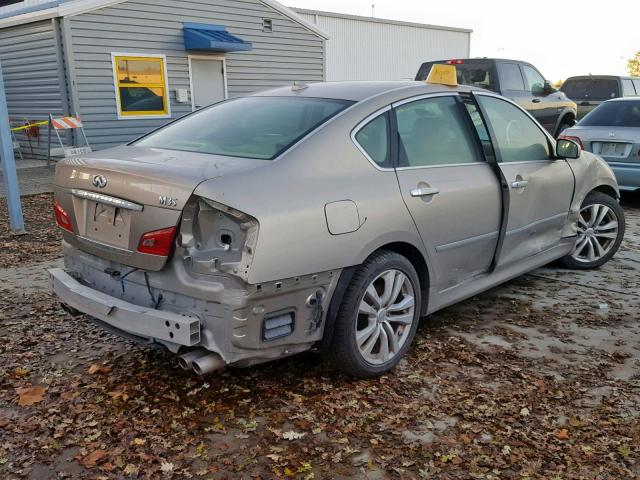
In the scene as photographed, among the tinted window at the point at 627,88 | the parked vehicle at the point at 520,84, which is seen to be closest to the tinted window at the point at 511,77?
the parked vehicle at the point at 520,84

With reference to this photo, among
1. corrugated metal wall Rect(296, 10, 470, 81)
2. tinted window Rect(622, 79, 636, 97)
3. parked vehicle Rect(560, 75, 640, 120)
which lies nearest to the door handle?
parked vehicle Rect(560, 75, 640, 120)

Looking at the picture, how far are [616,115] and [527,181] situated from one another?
4.85m

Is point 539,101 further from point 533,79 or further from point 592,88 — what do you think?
point 592,88

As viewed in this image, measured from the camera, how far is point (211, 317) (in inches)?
113

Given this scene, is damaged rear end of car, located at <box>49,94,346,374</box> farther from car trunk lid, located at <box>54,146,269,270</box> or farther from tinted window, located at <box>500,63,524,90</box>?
tinted window, located at <box>500,63,524,90</box>

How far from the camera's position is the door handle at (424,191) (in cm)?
359

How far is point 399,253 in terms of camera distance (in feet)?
11.9

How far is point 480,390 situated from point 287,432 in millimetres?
1116

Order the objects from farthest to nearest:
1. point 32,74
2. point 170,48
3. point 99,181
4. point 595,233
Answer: point 170,48
point 32,74
point 595,233
point 99,181

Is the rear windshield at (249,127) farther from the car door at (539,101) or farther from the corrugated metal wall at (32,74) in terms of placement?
the car door at (539,101)

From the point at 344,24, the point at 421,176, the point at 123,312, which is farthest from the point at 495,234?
the point at 344,24

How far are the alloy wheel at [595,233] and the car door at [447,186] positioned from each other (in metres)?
1.65

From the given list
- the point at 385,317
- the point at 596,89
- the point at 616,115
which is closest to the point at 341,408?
the point at 385,317

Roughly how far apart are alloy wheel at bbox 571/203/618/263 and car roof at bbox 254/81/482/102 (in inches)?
78.1
